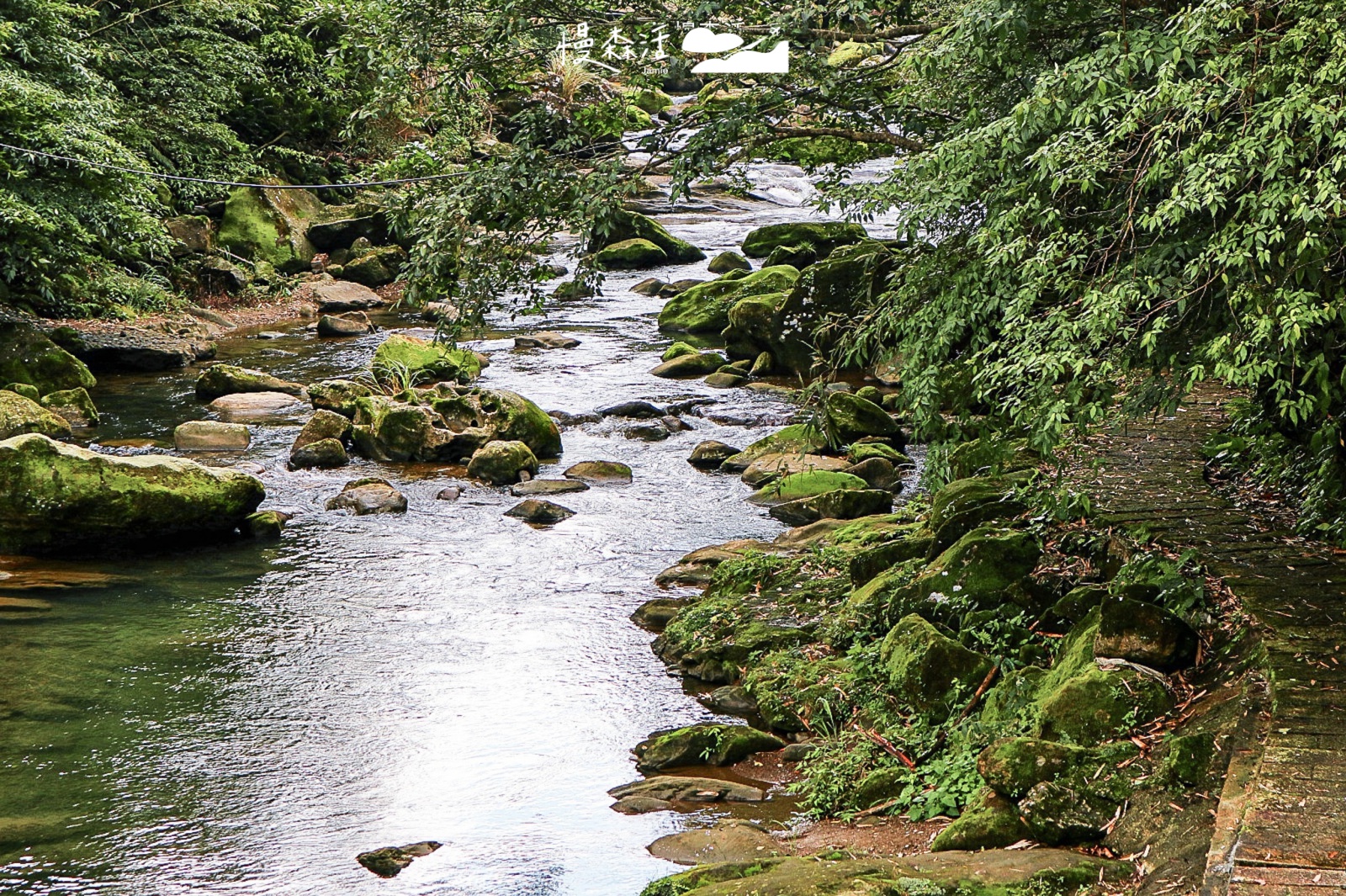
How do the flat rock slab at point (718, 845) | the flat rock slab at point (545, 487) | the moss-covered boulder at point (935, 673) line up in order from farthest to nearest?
the flat rock slab at point (545, 487) → the moss-covered boulder at point (935, 673) → the flat rock slab at point (718, 845)

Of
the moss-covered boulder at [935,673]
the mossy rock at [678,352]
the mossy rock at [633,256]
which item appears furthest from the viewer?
the mossy rock at [633,256]

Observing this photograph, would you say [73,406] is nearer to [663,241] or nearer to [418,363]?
[418,363]

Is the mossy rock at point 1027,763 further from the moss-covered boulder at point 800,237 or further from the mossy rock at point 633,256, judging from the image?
the mossy rock at point 633,256

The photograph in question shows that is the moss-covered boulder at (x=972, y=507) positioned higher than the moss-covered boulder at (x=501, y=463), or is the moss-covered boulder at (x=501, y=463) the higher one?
the moss-covered boulder at (x=972, y=507)

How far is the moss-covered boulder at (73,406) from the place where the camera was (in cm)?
1622

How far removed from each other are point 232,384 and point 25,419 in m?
3.14

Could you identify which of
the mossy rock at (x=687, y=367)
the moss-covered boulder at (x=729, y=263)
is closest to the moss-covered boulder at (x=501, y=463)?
the mossy rock at (x=687, y=367)

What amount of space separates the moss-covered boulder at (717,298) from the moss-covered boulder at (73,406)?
9148 mm

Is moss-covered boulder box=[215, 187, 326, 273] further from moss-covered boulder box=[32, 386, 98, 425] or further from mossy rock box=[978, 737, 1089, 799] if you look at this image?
mossy rock box=[978, 737, 1089, 799]

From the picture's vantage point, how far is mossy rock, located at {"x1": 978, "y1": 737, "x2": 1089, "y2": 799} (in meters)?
5.89

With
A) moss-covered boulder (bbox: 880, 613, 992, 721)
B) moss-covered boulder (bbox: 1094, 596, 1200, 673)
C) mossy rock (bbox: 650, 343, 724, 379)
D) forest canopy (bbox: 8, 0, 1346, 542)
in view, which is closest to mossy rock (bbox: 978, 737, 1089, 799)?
moss-covered boulder (bbox: 1094, 596, 1200, 673)

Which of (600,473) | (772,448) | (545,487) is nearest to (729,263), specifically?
(772,448)

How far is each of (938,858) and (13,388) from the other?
1479 cm

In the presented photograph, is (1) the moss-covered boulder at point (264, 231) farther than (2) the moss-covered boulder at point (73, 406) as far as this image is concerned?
Yes
